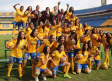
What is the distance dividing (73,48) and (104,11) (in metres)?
34.8

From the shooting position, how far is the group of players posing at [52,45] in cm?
407

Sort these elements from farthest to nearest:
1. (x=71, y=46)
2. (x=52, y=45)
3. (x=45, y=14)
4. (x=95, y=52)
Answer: (x=45, y=14), (x=95, y=52), (x=71, y=46), (x=52, y=45)

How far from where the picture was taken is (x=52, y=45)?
4699 millimetres

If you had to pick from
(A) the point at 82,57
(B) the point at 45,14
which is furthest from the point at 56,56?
(B) the point at 45,14

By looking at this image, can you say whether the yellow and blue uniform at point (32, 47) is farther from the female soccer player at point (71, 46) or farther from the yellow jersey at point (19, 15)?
the yellow jersey at point (19, 15)

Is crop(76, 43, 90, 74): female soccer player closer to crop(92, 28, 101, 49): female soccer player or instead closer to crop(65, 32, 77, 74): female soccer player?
crop(65, 32, 77, 74): female soccer player

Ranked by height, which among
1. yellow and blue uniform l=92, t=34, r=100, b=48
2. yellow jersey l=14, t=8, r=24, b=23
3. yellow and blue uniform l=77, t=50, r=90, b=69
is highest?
yellow jersey l=14, t=8, r=24, b=23

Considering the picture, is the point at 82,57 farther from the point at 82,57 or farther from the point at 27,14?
the point at 27,14

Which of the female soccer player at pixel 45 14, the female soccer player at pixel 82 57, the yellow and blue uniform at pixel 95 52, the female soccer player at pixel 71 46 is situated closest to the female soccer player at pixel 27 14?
the female soccer player at pixel 45 14

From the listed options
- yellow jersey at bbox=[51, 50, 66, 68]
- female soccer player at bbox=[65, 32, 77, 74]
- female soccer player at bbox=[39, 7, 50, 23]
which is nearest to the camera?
yellow jersey at bbox=[51, 50, 66, 68]

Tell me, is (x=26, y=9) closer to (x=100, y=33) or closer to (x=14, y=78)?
(x=14, y=78)

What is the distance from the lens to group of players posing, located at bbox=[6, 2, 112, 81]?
4074 mm

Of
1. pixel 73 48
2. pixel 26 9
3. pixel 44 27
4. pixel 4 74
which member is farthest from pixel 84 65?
pixel 26 9

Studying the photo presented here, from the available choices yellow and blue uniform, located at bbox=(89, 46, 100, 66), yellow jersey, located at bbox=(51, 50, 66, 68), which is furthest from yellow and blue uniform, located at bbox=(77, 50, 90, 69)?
yellow jersey, located at bbox=(51, 50, 66, 68)
